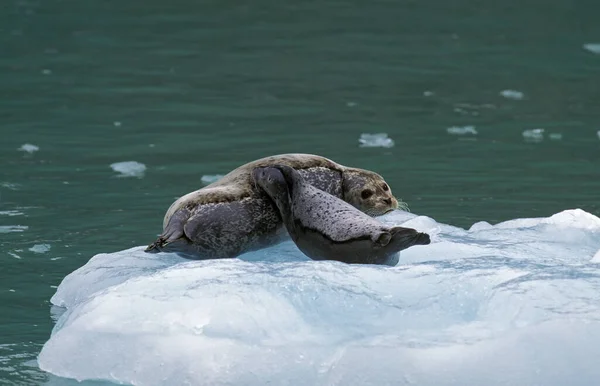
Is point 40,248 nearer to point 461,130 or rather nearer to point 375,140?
point 375,140

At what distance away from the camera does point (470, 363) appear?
3.75 metres

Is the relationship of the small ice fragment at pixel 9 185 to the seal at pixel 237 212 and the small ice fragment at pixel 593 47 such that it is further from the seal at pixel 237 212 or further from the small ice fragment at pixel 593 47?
the small ice fragment at pixel 593 47

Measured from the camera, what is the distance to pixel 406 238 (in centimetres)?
462

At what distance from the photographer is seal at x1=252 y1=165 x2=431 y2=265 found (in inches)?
184

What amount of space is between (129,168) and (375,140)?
190 centimetres

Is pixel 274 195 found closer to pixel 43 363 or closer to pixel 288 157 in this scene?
pixel 288 157

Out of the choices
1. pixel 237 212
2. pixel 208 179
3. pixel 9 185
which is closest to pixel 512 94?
pixel 208 179

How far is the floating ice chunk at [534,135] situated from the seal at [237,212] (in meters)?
4.06

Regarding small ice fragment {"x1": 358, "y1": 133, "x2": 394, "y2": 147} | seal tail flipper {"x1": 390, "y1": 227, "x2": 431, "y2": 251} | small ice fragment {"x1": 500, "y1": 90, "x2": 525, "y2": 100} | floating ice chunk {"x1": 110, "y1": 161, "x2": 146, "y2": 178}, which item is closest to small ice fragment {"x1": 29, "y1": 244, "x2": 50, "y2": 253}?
floating ice chunk {"x1": 110, "y1": 161, "x2": 146, "y2": 178}

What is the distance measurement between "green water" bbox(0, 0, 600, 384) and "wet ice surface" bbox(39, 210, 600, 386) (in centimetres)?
40

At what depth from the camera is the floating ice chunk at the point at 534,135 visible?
9.31 metres

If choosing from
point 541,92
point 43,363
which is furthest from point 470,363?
point 541,92

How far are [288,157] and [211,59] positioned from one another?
7192 mm

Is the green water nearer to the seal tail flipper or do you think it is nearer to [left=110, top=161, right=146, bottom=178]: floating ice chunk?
[left=110, top=161, right=146, bottom=178]: floating ice chunk
